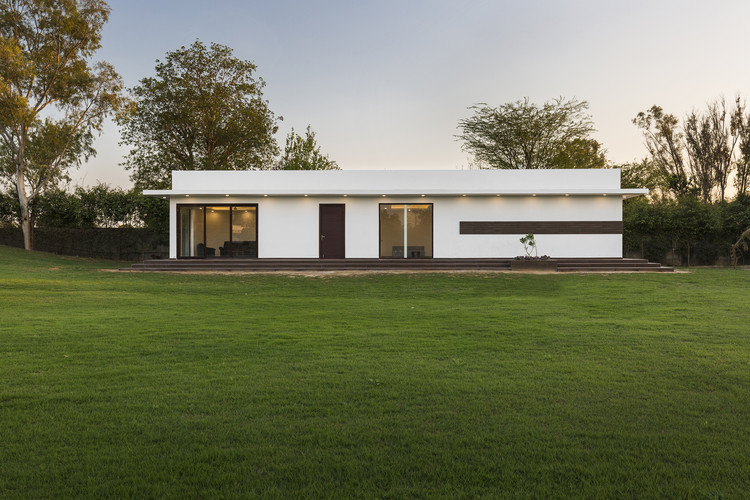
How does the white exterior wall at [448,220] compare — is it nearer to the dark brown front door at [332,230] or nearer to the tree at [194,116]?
the dark brown front door at [332,230]

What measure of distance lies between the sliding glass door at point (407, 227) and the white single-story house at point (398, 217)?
1.5 inches

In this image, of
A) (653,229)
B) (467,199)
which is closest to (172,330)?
(467,199)

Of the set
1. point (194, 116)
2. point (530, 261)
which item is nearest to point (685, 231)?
point (530, 261)

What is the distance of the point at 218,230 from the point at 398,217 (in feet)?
21.0

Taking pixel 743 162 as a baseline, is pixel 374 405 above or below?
below

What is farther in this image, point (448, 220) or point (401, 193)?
point (448, 220)

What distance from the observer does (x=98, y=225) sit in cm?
2212

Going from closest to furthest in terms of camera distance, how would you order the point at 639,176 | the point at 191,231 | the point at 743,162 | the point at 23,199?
1. the point at 191,231
2. the point at 23,199
3. the point at 639,176
4. the point at 743,162

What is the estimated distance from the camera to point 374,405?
3.22m

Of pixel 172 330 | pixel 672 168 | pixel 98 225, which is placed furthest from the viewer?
pixel 672 168

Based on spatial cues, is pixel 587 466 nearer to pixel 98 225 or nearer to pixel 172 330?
pixel 172 330

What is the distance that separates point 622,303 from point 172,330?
764cm

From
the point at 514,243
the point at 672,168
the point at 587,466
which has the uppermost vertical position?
the point at 672,168

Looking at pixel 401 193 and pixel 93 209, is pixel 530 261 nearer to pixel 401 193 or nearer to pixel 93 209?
pixel 401 193
